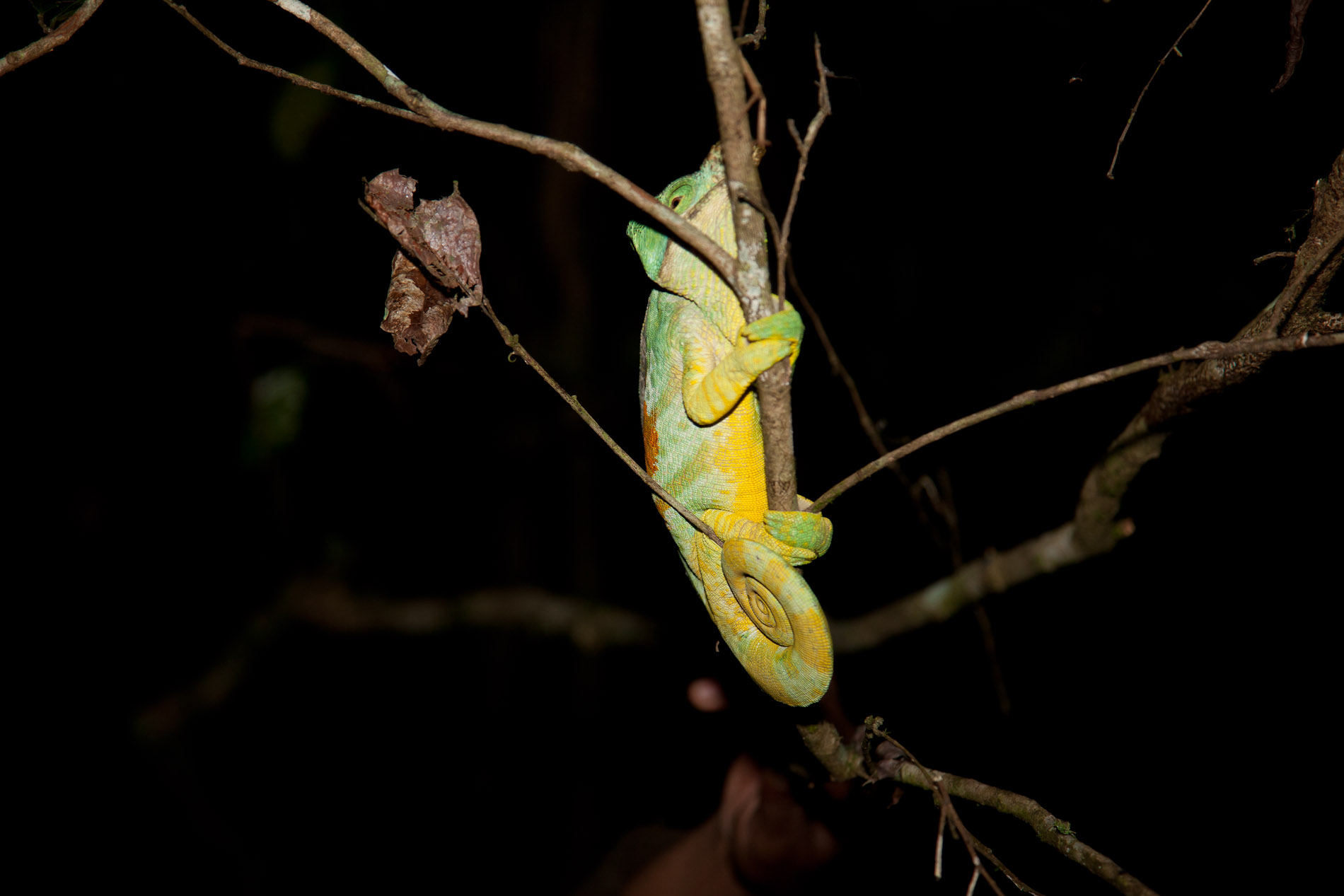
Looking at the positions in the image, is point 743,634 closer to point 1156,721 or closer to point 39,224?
point 1156,721

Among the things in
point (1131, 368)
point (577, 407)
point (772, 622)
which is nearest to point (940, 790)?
point (772, 622)

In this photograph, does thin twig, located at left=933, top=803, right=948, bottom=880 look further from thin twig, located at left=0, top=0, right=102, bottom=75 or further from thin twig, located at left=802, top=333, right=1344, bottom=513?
thin twig, located at left=0, top=0, right=102, bottom=75

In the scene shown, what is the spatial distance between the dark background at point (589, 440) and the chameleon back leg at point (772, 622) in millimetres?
683

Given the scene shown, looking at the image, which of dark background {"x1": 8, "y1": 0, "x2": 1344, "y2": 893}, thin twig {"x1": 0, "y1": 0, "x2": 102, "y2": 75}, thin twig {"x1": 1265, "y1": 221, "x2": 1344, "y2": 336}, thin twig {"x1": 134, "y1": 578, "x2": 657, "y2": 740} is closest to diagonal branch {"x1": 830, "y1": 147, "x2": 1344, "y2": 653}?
thin twig {"x1": 1265, "y1": 221, "x2": 1344, "y2": 336}

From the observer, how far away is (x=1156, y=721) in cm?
296

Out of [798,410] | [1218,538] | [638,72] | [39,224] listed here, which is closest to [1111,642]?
[1218,538]

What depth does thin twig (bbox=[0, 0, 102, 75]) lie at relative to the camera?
1.10m

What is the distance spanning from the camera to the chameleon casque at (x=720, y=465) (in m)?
1.31

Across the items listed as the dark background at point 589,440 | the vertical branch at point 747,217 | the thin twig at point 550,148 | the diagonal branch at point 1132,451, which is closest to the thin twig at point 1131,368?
the diagonal branch at point 1132,451

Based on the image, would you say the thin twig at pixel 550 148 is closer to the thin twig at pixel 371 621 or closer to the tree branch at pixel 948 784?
the tree branch at pixel 948 784

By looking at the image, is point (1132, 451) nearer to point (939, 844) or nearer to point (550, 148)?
point (939, 844)

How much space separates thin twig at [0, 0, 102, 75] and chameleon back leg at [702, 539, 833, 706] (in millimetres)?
1309

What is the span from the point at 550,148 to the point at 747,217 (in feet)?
0.95

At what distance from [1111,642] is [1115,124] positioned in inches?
79.2
